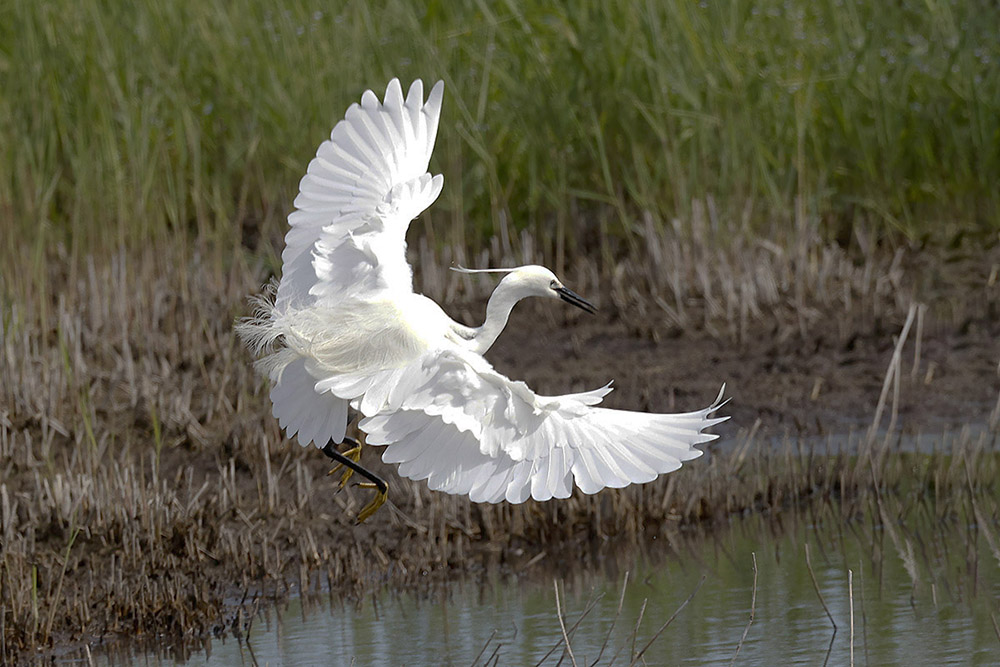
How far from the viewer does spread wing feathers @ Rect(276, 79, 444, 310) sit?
4559 millimetres

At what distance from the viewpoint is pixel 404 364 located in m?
4.17

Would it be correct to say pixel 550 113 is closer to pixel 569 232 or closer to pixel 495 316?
pixel 569 232

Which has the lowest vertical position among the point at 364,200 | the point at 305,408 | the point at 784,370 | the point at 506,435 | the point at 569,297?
the point at 506,435

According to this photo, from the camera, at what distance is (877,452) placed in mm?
5941

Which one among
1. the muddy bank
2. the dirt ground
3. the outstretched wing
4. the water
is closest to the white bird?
the outstretched wing

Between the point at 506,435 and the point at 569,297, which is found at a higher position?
the point at 569,297

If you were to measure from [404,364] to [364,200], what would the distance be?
0.81m

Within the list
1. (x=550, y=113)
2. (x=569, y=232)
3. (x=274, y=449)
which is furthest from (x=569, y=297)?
(x=569, y=232)

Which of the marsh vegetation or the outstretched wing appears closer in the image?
the outstretched wing

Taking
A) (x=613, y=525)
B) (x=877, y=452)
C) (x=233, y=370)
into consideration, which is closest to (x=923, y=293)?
(x=877, y=452)

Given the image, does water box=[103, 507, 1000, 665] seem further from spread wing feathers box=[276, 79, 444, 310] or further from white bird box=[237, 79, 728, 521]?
spread wing feathers box=[276, 79, 444, 310]

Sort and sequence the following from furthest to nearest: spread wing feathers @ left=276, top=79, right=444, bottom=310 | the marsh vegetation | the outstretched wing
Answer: the marsh vegetation, spread wing feathers @ left=276, top=79, right=444, bottom=310, the outstretched wing

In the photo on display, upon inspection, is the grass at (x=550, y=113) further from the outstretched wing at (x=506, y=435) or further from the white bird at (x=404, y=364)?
the outstretched wing at (x=506, y=435)

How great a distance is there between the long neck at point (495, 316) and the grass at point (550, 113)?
3.34 meters
